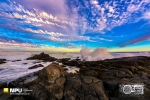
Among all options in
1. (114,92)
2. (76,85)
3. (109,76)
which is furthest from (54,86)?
(109,76)

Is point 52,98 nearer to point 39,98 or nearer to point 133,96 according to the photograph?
point 39,98

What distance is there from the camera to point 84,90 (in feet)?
28.6

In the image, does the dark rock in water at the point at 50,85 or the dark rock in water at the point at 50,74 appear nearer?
the dark rock in water at the point at 50,85

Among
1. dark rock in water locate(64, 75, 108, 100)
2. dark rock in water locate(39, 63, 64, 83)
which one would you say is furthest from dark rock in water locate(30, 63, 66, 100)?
dark rock in water locate(64, 75, 108, 100)

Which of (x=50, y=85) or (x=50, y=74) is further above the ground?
(x=50, y=74)

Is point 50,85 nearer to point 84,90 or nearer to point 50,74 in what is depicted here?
point 50,74

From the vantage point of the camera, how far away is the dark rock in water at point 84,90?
323 inches

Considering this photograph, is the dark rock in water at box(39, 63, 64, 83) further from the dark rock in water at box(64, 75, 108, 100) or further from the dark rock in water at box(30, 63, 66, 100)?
the dark rock in water at box(64, 75, 108, 100)

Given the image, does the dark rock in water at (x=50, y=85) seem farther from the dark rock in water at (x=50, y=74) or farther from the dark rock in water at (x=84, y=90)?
the dark rock in water at (x=84, y=90)

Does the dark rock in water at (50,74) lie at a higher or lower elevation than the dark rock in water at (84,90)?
higher

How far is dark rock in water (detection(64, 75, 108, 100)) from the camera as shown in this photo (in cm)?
820

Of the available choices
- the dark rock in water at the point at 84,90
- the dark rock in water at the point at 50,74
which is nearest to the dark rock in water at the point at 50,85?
the dark rock in water at the point at 50,74

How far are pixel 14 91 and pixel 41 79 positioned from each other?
261 centimetres

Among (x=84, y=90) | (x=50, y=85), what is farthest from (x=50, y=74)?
(x=84, y=90)
